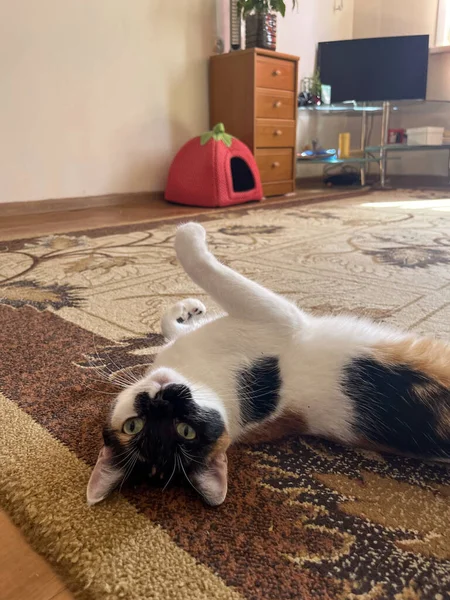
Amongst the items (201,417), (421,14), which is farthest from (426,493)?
(421,14)

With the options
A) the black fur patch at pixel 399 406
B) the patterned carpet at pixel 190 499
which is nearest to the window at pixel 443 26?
the patterned carpet at pixel 190 499

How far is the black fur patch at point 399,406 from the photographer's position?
2.18 feet

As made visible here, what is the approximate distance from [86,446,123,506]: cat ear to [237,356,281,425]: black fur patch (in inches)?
8.3

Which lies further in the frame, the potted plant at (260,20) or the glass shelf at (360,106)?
the glass shelf at (360,106)

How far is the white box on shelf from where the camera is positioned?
168 inches

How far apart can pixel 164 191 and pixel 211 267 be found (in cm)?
292

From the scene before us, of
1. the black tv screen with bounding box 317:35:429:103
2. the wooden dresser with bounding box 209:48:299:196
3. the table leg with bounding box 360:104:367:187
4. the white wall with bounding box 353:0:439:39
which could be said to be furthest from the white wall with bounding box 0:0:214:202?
the white wall with bounding box 353:0:439:39

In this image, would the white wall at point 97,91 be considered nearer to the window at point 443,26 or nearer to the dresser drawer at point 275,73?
the dresser drawer at point 275,73

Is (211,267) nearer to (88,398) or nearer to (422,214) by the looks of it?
(88,398)

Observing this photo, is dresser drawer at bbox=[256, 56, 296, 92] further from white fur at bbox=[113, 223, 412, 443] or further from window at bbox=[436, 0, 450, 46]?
white fur at bbox=[113, 223, 412, 443]

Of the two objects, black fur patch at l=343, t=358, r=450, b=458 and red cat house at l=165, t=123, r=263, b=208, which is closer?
black fur patch at l=343, t=358, r=450, b=458

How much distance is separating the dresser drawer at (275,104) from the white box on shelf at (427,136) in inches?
46.7

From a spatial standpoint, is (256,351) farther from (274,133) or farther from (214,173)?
(274,133)

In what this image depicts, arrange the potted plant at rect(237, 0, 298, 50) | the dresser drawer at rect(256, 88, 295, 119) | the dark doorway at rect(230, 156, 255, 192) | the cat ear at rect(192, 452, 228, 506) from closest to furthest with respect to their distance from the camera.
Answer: the cat ear at rect(192, 452, 228, 506) → the dark doorway at rect(230, 156, 255, 192) → the potted plant at rect(237, 0, 298, 50) → the dresser drawer at rect(256, 88, 295, 119)
